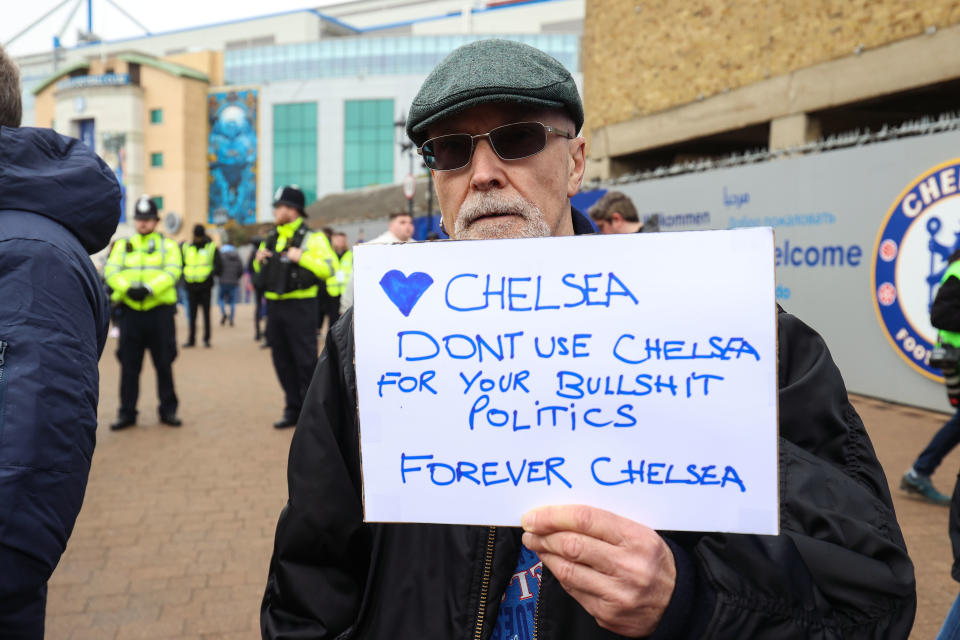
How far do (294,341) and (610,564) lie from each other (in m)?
6.60

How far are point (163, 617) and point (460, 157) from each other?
304cm

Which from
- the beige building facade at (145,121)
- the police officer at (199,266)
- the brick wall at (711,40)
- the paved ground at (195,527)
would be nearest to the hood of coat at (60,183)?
the paved ground at (195,527)

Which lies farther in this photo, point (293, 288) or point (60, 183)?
point (293, 288)

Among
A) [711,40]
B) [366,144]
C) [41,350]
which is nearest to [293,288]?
[41,350]

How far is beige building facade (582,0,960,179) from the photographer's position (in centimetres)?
1057

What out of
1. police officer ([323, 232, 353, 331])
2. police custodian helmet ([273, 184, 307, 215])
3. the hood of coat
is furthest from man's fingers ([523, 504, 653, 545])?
Answer: police officer ([323, 232, 353, 331])

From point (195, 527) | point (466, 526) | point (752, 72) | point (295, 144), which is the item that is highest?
point (295, 144)

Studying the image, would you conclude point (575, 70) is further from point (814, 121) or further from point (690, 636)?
point (690, 636)

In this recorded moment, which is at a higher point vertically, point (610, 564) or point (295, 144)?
point (295, 144)

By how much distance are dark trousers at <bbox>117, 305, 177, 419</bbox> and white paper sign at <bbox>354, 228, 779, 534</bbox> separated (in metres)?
6.82

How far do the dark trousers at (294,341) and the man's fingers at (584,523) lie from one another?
247 inches

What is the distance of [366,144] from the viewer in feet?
198

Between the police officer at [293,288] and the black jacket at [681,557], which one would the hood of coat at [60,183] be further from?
the police officer at [293,288]

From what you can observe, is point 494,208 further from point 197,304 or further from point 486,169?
point 197,304
